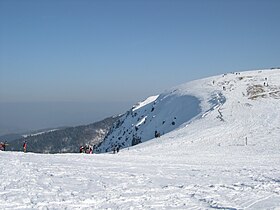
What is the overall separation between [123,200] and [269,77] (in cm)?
7215

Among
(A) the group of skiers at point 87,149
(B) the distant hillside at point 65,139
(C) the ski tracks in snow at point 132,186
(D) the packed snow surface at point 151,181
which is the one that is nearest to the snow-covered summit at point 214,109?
(D) the packed snow surface at point 151,181

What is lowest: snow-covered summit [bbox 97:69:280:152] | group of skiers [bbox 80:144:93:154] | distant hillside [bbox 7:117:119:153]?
distant hillside [bbox 7:117:119:153]

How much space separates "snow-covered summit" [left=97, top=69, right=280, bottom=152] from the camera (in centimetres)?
4925

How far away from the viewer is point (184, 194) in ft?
48.2

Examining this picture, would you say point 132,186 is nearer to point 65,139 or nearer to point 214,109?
point 214,109

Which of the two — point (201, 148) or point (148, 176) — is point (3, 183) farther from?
point (201, 148)

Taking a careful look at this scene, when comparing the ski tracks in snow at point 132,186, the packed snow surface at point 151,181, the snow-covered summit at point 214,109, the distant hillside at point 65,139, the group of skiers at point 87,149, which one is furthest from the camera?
the distant hillside at point 65,139

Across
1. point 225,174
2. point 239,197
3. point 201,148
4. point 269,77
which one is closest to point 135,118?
point 269,77

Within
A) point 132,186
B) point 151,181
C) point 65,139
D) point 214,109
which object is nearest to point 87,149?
point 151,181

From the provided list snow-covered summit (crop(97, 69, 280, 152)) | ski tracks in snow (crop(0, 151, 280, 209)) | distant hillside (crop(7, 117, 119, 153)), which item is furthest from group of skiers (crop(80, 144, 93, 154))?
distant hillside (crop(7, 117, 119, 153))

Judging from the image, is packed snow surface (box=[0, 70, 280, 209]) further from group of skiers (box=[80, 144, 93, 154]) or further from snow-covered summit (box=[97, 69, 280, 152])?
snow-covered summit (box=[97, 69, 280, 152])

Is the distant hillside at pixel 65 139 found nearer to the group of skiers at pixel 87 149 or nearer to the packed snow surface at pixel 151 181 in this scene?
the group of skiers at pixel 87 149

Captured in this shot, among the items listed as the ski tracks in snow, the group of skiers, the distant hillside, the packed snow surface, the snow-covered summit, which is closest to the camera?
the ski tracks in snow

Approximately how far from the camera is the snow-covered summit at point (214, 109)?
49250mm
